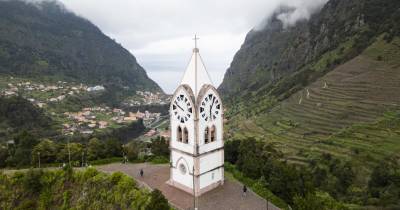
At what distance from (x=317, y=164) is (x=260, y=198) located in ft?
53.3

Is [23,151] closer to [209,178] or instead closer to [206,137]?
[209,178]

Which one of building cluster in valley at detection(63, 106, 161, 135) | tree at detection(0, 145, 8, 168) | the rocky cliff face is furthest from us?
the rocky cliff face

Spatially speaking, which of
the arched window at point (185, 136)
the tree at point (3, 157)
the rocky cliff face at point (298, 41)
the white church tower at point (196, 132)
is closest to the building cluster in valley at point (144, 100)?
the rocky cliff face at point (298, 41)

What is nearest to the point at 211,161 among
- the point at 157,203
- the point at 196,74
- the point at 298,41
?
the point at 157,203

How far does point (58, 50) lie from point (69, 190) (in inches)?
5395

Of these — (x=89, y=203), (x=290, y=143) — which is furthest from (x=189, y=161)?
(x=290, y=143)

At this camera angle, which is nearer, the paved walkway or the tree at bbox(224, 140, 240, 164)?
the paved walkway

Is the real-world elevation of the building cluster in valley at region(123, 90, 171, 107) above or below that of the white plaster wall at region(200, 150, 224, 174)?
above

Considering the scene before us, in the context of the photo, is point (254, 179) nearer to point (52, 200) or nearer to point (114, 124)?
point (52, 200)

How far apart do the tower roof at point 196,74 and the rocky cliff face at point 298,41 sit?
53.4 metres

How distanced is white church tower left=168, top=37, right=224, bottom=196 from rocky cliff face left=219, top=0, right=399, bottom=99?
53172 millimetres

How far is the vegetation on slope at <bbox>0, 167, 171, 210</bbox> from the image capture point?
2372 cm

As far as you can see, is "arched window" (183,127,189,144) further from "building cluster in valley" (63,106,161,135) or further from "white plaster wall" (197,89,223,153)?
"building cluster in valley" (63,106,161,135)

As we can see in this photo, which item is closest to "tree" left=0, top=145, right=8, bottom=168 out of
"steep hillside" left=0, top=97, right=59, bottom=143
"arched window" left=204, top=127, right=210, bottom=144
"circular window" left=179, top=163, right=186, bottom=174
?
"circular window" left=179, top=163, right=186, bottom=174
